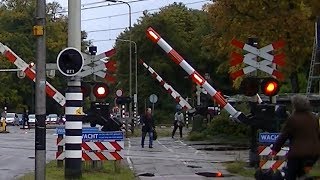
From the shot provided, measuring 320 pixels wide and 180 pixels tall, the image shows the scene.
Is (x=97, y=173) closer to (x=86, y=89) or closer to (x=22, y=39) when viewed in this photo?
(x=86, y=89)

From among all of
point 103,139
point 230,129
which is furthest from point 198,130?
point 103,139

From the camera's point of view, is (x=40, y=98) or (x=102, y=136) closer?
(x=40, y=98)

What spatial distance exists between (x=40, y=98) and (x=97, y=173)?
5.37m

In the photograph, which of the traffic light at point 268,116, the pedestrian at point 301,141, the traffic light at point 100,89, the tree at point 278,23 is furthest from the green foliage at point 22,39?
the pedestrian at point 301,141

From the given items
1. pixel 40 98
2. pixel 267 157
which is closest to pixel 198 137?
pixel 267 157

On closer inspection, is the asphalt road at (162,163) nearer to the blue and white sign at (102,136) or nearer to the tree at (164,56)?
the blue and white sign at (102,136)

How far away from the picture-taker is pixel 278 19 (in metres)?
31.5

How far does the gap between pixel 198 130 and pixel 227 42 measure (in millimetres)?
9076

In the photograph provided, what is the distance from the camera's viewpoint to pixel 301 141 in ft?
35.0

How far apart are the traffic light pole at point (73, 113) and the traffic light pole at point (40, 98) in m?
2.91

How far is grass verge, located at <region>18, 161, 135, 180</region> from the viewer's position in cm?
1752

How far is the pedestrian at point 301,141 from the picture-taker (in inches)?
418

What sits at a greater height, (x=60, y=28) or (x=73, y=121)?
(x=60, y=28)

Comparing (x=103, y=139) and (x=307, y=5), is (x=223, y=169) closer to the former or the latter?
(x=103, y=139)
